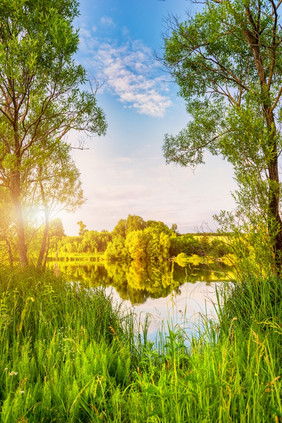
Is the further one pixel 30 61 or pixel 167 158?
pixel 167 158

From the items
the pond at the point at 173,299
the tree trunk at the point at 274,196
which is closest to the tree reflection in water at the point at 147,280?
the pond at the point at 173,299

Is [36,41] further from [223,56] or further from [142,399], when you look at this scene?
[142,399]

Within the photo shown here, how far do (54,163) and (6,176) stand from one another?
4726mm

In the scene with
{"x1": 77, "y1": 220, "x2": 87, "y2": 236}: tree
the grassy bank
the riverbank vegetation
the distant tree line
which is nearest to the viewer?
the grassy bank

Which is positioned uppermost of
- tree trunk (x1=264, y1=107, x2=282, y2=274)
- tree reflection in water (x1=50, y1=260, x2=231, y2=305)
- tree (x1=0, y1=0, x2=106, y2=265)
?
tree (x1=0, y1=0, x2=106, y2=265)

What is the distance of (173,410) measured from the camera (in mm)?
2025

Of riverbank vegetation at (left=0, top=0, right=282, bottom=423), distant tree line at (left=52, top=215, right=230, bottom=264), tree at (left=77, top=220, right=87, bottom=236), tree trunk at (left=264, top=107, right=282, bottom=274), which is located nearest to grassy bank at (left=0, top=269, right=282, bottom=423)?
riverbank vegetation at (left=0, top=0, right=282, bottom=423)

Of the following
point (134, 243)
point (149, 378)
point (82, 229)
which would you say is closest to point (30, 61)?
point (149, 378)

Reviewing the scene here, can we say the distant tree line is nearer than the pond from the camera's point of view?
No

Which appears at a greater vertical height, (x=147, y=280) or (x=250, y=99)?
(x=250, y=99)

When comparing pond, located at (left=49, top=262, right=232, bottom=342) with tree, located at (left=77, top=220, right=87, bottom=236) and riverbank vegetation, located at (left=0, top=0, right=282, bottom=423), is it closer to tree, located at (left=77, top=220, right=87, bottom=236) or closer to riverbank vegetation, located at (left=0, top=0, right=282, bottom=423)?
riverbank vegetation, located at (left=0, top=0, right=282, bottom=423)

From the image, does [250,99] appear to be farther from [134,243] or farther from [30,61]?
[134,243]

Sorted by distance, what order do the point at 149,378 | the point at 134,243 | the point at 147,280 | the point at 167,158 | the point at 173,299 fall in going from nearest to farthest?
the point at 149,378, the point at 173,299, the point at 167,158, the point at 147,280, the point at 134,243

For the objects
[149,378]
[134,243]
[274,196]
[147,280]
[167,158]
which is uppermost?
[167,158]
